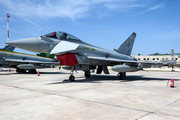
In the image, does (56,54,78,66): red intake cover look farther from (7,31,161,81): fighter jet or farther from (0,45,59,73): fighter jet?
(0,45,59,73): fighter jet

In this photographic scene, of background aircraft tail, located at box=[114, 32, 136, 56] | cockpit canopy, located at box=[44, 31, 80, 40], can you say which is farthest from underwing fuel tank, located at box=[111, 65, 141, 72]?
cockpit canopy, located at box=[44, 31, 80, 40]

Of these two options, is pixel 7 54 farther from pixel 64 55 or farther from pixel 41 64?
pixel 64 55

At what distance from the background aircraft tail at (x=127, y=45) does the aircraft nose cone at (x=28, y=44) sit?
28.0 feet

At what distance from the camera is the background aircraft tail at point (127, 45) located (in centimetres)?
1680

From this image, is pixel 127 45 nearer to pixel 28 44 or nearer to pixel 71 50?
pixel 71 50

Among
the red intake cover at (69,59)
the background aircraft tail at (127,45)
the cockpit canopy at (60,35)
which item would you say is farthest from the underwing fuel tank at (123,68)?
the cockpit canopy at (60,35)

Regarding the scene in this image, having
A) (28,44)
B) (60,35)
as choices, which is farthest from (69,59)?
(28,44)

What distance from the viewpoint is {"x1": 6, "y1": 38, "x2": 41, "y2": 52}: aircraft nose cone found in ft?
33.9

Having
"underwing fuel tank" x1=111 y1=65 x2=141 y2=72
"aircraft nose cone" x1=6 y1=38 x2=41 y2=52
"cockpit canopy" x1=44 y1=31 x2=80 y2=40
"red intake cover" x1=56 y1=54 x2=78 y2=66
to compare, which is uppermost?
"cockpit canopy" x1=44 y1=31 x2=80 y2=40

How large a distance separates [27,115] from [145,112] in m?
3.08

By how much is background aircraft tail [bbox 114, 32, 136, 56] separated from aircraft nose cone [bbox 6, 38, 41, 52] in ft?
28.0

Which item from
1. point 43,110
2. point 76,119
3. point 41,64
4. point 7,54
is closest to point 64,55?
point 43,110

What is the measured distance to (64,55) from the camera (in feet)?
38.1

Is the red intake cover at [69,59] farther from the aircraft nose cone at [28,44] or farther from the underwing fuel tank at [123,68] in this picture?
the underwing fuel tank at [123,68]
